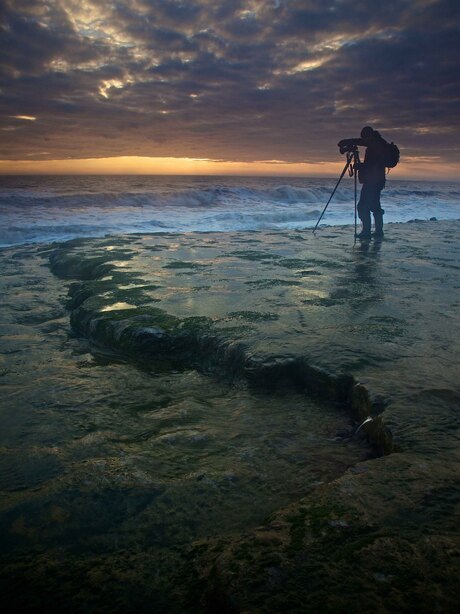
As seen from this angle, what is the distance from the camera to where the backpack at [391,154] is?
31.3ft

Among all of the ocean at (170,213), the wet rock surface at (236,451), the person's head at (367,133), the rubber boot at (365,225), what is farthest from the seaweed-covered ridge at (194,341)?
the ocean at (170,213)

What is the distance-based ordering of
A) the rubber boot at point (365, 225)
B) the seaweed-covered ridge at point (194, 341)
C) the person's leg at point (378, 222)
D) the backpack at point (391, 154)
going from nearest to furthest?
the seaweed-covered ridge at point (194, 341) → the backpack at point (391, 154) → the rubber boot at point (365, 225) → the person's leg at point (378, 222)

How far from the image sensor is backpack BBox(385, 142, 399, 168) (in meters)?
9.55

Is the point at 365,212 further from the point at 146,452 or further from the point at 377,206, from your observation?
the point at 146,452

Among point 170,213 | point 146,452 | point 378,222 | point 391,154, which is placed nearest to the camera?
point 146,452

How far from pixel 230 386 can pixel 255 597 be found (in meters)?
1.93

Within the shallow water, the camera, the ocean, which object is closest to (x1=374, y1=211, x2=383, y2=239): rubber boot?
the camera

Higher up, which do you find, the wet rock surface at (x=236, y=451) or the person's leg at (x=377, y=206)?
the person's leg at (x=377, y=206)

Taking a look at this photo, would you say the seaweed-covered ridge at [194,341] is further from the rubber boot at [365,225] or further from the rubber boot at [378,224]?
the rubber boot at [378,224]

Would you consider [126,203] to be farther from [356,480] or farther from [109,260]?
[356,480]

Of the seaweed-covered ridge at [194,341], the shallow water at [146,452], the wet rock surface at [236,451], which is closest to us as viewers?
the wet rock surface at [236,451]

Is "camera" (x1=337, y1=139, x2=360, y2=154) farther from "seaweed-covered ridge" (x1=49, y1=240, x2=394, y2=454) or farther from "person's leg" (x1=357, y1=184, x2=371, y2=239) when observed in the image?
"seaweed-covered ridge" (x1=49, y1=240, x2=394, y2=454)

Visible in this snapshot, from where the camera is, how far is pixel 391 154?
961 centimetres

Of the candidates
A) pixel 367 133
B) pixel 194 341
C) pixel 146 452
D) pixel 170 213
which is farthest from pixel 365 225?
pixel 170 213
